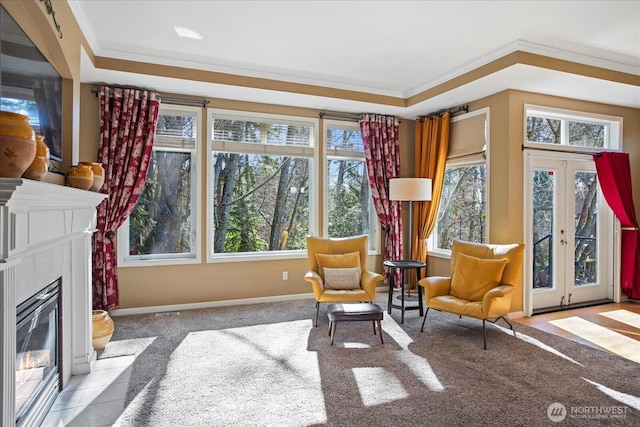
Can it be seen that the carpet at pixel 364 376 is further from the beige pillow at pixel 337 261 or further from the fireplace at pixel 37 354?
the beige pillow at pixel 337 261

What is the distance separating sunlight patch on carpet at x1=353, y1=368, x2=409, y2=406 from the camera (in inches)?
99.2

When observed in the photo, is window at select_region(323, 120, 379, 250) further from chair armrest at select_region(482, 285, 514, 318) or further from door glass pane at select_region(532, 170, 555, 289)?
chair armrest at select_region(482, 285, 514, 318)

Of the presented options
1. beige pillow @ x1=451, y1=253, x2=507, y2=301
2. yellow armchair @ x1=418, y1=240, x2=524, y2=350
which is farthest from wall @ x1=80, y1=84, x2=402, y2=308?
beige pillow @ x1=451, y1=253, x2=507, y2=301

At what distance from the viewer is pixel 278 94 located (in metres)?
4.66

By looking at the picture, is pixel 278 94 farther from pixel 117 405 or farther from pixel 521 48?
pixel 117 405

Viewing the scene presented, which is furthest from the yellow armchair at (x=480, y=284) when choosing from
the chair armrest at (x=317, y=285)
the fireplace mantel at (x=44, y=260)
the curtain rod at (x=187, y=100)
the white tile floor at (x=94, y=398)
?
the curtain rod at (x=187, y=100)

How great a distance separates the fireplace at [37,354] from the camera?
6.44 ft

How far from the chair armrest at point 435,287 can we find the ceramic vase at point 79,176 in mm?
3201

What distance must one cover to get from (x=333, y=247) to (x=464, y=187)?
2.04 meters

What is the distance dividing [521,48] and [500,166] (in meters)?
1.34

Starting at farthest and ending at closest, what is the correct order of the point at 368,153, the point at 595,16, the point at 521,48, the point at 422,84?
the point at 368,153 → the point at 422,84 → the point at 521,48 → the point at 595,16

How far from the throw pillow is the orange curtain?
66.4 inches

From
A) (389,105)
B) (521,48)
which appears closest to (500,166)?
(521,48)

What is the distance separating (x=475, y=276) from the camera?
3.88 meters
